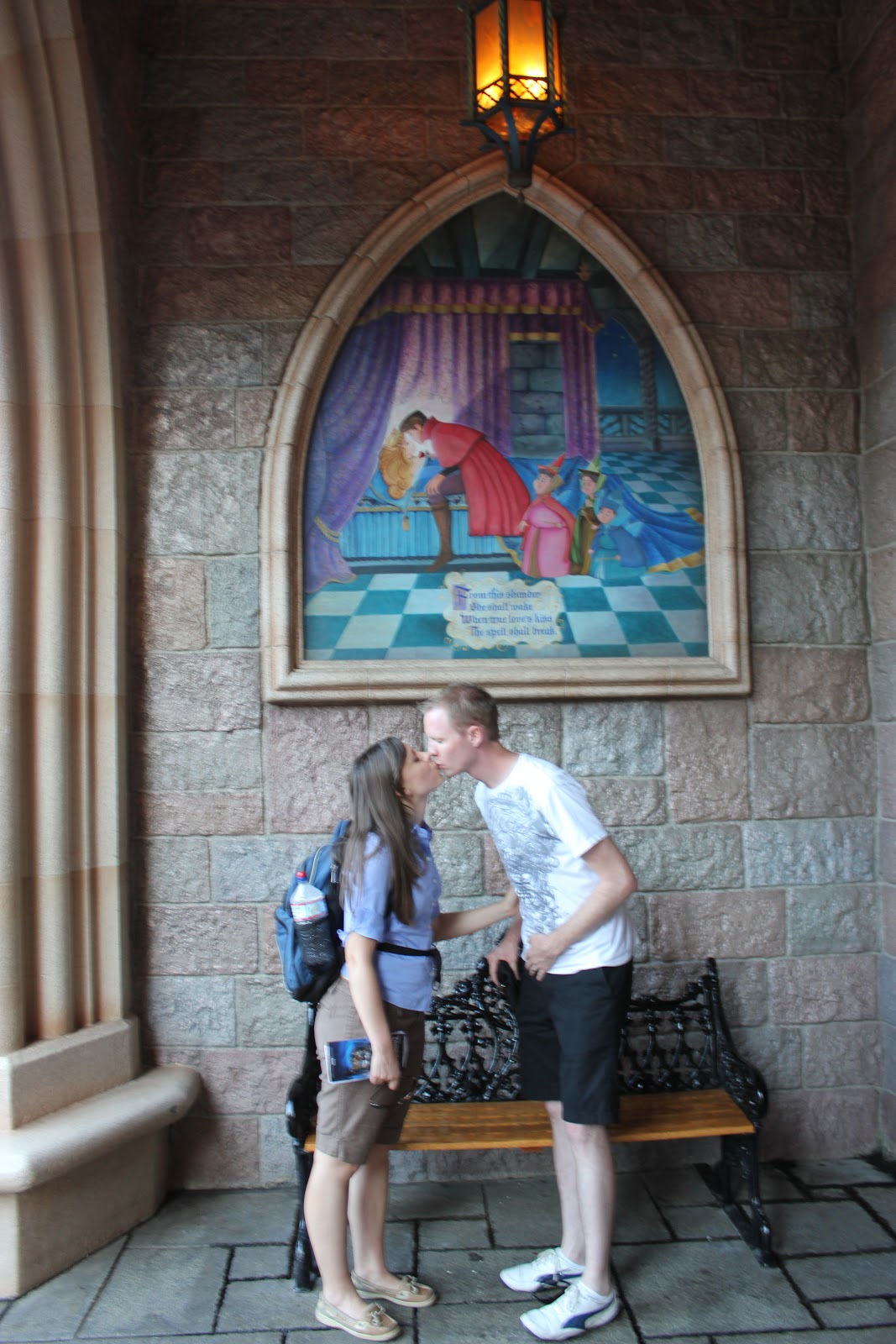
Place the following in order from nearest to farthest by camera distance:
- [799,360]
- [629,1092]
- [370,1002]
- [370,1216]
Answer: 1. [370,1002]
2. [370,1216]
3. [629,1092]
4. [799,360]

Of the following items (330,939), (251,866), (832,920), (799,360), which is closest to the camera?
(330,939)

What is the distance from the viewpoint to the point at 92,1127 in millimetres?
2844

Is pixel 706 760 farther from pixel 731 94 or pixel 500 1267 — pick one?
pixel 731 94

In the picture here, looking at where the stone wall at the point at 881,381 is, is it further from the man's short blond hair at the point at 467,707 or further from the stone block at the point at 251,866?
the stone block at the point at 251,866

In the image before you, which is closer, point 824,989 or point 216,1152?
point 216,1152

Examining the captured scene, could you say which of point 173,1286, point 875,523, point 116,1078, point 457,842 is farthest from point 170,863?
point 875,523

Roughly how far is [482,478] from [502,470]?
0.08 m

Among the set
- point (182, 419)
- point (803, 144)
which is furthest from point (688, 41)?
point (182, 419)

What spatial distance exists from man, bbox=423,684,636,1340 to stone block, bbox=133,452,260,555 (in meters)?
1.26

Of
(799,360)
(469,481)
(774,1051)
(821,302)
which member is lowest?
→ (774,1051)

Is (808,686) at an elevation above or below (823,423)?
below

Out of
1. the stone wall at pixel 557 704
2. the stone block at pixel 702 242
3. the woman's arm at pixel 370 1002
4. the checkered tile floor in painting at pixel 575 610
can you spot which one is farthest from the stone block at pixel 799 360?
the woman's arm at pixel 370 1002

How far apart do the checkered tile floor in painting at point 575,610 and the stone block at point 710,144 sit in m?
1.05

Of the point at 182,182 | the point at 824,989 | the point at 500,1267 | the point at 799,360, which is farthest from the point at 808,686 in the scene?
the point at 182,182
